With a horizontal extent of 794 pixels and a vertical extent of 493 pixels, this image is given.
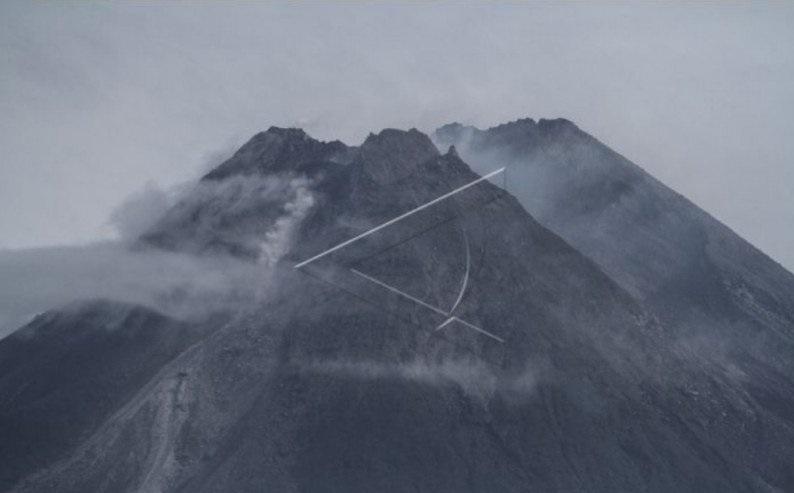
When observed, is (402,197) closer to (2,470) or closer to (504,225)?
(504,225)

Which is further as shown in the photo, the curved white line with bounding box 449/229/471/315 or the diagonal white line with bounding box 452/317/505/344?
the curved white line with bounding box 449/229/471/315

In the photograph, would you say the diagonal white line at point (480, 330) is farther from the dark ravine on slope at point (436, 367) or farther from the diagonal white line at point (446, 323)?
the dark ravine on slope at point (436, 367)

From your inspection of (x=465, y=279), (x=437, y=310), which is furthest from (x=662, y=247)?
(x=437, y=310)

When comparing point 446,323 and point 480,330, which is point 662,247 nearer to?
point 480,330

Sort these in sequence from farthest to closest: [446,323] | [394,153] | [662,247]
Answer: [394,153]
[662,247]
[446,323]

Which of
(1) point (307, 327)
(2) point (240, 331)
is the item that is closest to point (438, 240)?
(1) point (307, 327)
